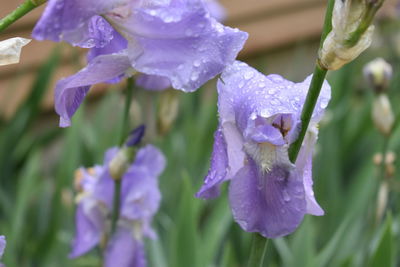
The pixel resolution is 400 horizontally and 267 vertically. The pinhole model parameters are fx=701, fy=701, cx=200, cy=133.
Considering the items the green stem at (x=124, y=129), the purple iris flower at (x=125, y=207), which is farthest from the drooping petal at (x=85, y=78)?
the purple iris flower at (x=125, y=207)

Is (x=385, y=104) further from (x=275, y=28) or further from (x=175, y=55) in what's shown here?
(x=275, y=28)

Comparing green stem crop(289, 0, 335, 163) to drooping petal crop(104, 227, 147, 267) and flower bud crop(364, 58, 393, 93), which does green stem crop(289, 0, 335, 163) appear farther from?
flower bud crop(364, 58, 393, 93)

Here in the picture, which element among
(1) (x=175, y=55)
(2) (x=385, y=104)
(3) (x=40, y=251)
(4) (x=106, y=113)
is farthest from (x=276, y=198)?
(4) (x=106, y=113)

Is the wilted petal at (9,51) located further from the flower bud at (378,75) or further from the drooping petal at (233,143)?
the flower bud at (378,75)

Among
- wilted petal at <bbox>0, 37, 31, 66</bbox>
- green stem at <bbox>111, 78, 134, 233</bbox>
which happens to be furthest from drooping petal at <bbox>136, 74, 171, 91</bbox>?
wilted petal at <bbox>0, 37, 31, 66</bbox>

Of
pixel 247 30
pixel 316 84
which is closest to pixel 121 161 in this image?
pixel 316 84

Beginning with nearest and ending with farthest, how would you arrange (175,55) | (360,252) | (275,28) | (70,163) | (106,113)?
(175,55) → (360,252) → (70,163) → (106,113) → (275,28)
